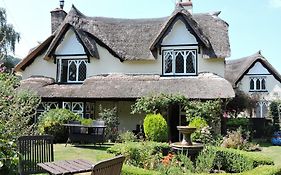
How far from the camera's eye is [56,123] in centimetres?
1834

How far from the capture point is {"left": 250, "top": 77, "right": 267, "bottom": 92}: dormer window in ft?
123

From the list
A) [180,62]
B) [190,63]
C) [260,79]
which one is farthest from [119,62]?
[260,79]

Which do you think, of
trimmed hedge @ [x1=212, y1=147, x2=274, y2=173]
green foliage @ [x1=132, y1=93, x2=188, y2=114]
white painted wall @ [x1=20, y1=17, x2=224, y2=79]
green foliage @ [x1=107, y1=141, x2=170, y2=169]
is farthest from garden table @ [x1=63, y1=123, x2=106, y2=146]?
white painted wall @ [x1=20, y1=17, x2=224, y2=79]

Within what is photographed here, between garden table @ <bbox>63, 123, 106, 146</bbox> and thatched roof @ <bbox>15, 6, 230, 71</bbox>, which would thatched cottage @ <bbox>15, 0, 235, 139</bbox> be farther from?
garden table @ <bbox>63, 123, 106, 146</bbox>

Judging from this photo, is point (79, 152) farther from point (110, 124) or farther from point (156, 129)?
point (110, 124)

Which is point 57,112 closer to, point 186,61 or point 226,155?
point 186,61

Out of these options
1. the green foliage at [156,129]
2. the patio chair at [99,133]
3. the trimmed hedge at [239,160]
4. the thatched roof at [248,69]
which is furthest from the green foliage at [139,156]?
the thatched roof at [248,69]

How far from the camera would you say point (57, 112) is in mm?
18953

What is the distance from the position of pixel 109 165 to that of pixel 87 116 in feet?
58.5

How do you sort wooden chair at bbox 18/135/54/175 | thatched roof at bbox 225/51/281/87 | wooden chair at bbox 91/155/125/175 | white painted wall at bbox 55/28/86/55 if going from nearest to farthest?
wooden chair at bbox 91/155/125/175, wooden chair at bbox 18/135/54/175, white painted wall at bbox 55/28/86/55, thatched roof at bbox 225/51/281/87

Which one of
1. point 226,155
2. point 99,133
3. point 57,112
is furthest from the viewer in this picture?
point 57,112

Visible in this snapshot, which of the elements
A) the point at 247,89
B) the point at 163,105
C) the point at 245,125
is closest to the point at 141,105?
the point at 163,105

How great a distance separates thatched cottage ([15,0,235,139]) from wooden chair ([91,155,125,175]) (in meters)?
14.6

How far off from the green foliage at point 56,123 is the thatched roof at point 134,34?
5558 millimetres
